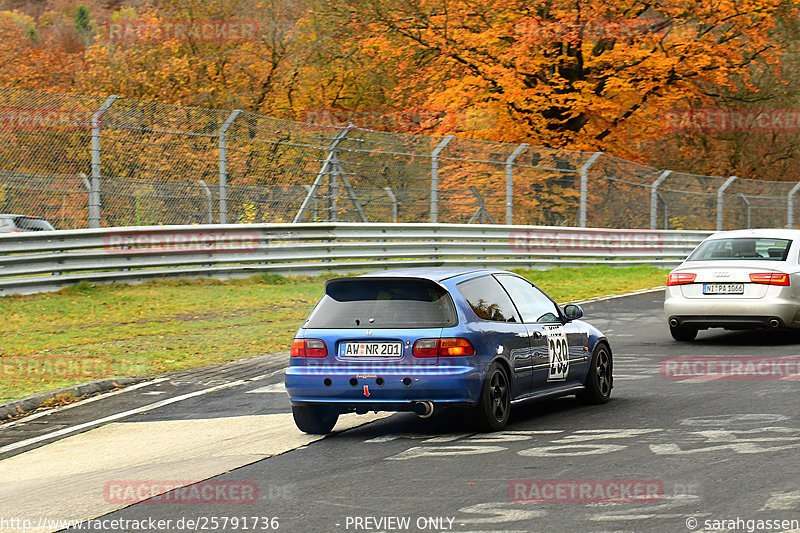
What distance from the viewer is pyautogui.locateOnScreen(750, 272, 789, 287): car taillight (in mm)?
13852

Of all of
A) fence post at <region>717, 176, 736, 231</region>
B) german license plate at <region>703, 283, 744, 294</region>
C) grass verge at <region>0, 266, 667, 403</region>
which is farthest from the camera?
fence post at <region>717, 176, 736, 231</region>

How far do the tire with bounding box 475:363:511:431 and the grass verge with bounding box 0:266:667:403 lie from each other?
458 centimetres

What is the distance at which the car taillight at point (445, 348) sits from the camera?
829 centimetres

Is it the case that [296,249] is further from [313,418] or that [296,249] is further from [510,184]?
[313,418]

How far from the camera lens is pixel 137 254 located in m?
19.7

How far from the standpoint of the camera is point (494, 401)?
8555 mm

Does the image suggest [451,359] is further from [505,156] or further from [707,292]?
[505,156]

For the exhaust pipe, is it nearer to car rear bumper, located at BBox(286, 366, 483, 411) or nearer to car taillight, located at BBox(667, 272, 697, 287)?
car rear bumper, located at BBox(286, 366, 483, 411)

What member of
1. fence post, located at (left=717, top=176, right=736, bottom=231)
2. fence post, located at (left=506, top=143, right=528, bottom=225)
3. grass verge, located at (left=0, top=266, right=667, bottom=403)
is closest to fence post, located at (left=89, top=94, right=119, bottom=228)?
grass verge, located at (left=0, top=266, right=667, bottom=403)

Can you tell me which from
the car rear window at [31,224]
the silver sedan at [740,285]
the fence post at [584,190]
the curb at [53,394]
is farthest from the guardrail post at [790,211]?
the curb at [53,394]

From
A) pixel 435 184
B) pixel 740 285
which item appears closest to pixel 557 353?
pixel 740 285

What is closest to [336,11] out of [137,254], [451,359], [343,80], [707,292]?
[343,80]

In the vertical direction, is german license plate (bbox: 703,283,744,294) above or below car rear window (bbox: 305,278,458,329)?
below

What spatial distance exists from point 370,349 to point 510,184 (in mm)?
18389
